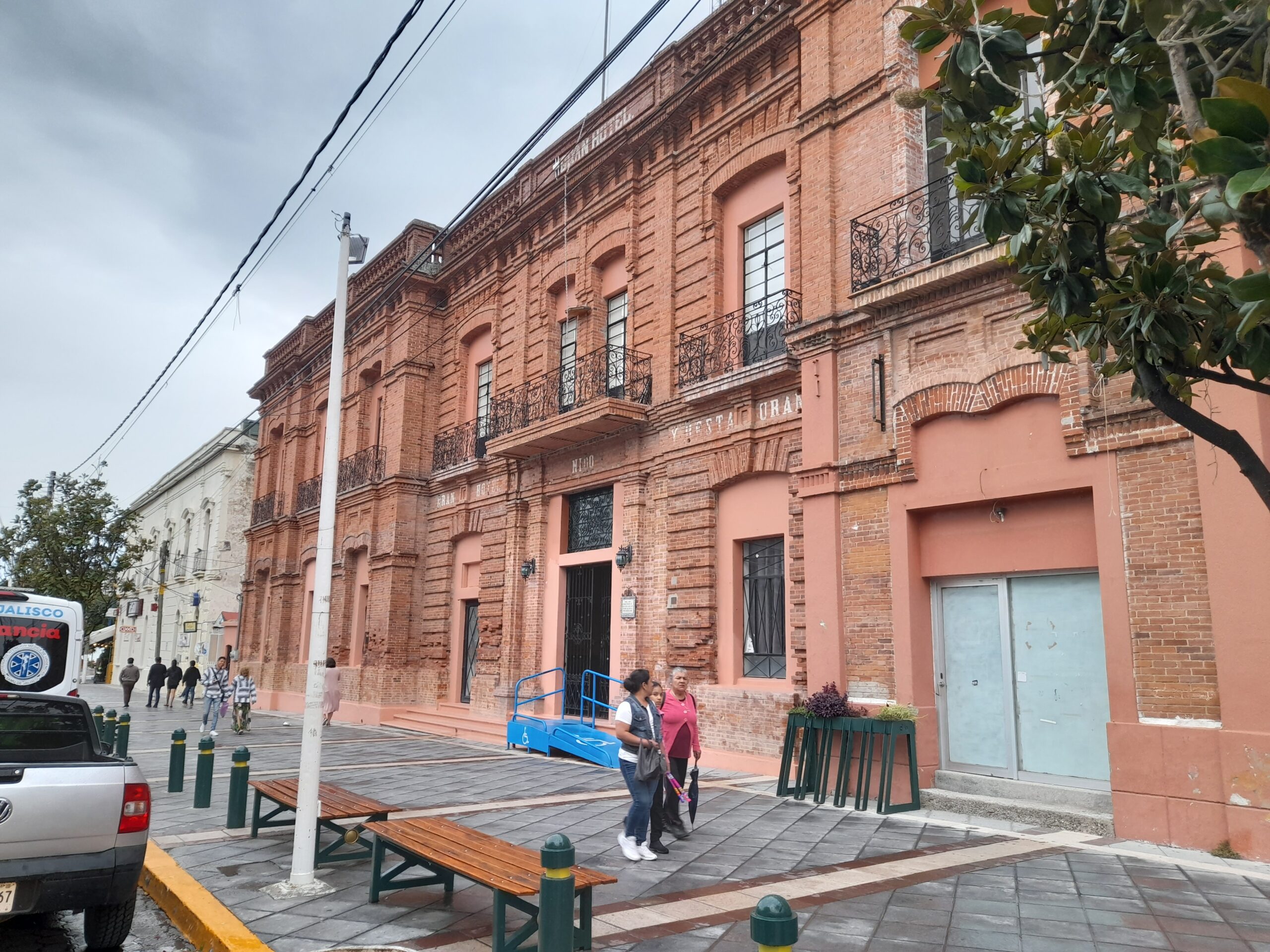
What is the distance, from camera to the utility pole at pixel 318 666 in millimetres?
6438

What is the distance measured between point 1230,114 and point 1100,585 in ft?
22.7

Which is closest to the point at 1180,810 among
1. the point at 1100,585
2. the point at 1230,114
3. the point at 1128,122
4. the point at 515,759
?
the point at 1100,585

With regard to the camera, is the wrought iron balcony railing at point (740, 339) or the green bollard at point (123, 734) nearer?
the green bollard at point (123, 734)

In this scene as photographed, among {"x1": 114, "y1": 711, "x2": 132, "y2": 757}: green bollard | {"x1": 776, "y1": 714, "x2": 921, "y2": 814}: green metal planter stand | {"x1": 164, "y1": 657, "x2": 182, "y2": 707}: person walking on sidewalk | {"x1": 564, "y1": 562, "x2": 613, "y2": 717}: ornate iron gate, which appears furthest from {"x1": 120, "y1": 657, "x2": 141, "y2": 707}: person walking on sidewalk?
{"x1": 776, "y1": 714, "x2": 921, "y2": 814}: green metal planter stand

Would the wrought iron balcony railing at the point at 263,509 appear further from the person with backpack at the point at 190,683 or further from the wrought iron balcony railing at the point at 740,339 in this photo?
the wrought iron balcony railing at the point at 740,339

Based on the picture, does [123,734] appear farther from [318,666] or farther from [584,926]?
[584,926]

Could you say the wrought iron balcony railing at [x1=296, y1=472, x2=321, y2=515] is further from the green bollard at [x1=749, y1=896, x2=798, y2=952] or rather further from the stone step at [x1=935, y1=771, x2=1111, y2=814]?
the green bollard at [x1=749, y1=896, x2=798, y2=952]

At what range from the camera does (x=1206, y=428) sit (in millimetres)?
4016

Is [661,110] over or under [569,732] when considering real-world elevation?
over

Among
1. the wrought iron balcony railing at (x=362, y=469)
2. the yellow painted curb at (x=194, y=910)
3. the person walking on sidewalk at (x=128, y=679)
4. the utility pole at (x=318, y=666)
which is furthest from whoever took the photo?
the person walking on sidewalk at (x=128, y=679)

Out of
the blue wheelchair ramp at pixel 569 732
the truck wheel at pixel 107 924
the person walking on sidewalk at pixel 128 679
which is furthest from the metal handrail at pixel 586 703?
the person walking on sidewalk at pixel 128 679

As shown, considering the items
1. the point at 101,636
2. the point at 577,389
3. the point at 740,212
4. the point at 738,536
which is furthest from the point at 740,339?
the point at 101,636

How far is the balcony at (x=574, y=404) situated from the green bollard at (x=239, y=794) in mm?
7957

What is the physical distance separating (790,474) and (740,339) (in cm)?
251
